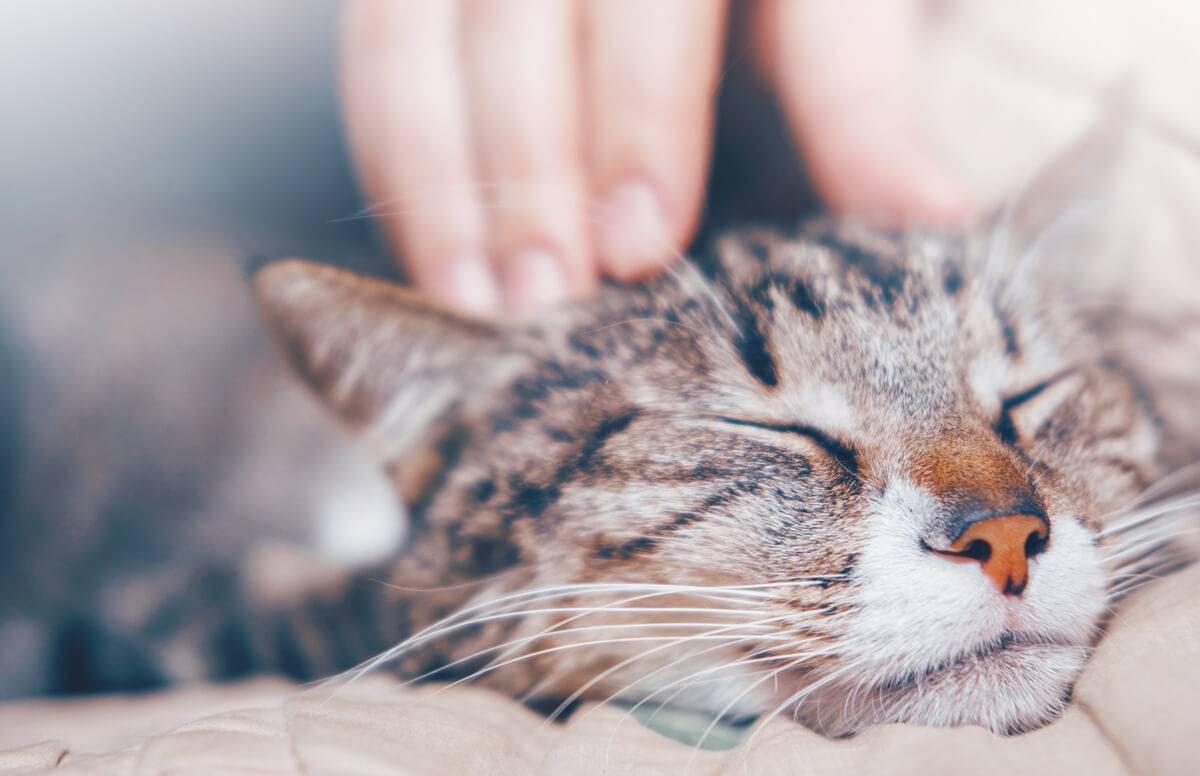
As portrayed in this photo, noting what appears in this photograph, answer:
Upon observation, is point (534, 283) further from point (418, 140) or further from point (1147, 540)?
point (1147, 540)

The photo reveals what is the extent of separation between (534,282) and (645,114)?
0.17 meters

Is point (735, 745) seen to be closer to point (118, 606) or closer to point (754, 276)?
point (754, 276)

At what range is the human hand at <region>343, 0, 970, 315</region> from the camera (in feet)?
2.22

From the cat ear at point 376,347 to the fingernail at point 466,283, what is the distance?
0.07 feet

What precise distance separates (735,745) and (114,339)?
0.59 metres

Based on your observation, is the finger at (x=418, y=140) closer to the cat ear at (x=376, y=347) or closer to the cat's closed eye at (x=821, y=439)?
the cat ear at (x=376, y=347)

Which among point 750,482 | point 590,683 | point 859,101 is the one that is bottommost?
point 590,683

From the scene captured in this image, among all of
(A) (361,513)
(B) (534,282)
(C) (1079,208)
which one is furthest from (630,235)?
(C) (1079,208)

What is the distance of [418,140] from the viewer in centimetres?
68

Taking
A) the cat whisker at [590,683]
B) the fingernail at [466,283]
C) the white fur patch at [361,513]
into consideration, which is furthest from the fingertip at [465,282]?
the cat whisker at [590,683]

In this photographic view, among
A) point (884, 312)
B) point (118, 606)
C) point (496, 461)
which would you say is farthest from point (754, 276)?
point (118, 606)

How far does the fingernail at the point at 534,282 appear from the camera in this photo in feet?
2.25

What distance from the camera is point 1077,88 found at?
2.50 feet

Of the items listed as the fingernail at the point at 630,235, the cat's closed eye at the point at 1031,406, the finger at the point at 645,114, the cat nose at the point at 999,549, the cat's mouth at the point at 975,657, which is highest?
the finger at the point at 645,114
